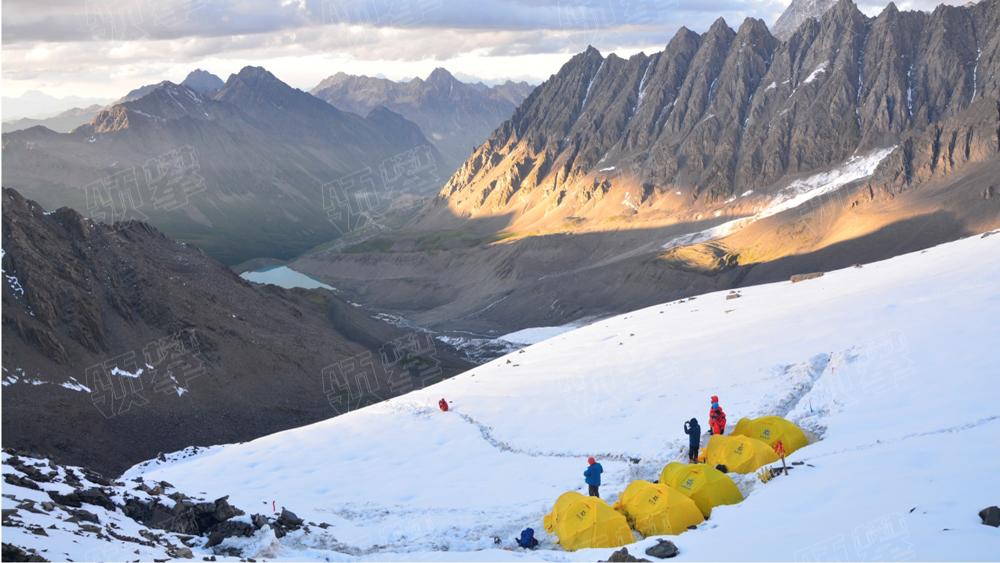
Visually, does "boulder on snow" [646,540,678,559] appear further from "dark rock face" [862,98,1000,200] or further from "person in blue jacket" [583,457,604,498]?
"dark rock face" [862,98,1000,200]

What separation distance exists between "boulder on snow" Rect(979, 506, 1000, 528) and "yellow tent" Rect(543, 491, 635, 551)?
7.10 metres

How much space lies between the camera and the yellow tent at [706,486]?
68.0 ft

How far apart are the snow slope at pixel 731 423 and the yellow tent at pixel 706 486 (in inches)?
21.2

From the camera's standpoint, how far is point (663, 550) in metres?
17.1

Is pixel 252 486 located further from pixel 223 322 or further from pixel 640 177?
pixel 640 177

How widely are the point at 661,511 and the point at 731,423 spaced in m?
7.39

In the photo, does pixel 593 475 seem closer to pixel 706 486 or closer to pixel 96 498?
pixel 706 486

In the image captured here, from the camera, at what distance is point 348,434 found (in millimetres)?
33969

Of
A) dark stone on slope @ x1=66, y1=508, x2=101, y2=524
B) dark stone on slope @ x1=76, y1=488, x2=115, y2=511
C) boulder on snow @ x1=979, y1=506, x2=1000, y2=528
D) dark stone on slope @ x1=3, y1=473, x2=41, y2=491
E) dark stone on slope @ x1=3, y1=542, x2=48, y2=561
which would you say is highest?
dark stone on slope @ x1=3, y1=542, x2=48, y2=561

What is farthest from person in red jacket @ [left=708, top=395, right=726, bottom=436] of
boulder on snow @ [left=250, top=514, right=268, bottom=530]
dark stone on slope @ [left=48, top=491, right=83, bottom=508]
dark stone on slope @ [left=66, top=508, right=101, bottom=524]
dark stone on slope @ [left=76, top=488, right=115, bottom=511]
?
dark stone on slope @ [left=48, top=491, right=83, bottom=508]

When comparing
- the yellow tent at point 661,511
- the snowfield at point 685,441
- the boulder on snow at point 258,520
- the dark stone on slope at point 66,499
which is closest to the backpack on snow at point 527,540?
the snowfield at point 685,441

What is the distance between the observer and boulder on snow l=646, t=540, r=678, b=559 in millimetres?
16984

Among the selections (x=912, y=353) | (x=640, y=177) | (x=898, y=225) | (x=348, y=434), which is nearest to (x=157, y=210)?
(x=640, y=177)

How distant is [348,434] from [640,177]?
4913 inches
